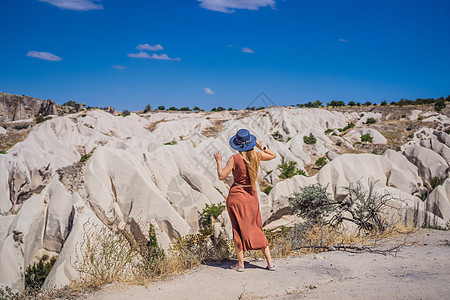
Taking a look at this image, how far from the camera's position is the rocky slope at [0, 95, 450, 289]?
12125 mm

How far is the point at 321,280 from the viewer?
4.02 m

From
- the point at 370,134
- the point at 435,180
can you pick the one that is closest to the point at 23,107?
the point at 370,134

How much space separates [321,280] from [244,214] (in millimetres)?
1299

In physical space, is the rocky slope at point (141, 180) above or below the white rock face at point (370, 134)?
below

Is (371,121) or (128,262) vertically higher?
(371,121)

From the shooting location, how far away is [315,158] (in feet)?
120

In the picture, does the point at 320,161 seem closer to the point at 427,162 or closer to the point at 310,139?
the point at 310,139

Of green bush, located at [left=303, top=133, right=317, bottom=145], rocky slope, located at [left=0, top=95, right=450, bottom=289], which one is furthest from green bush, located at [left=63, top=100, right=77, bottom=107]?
green bush, located at [left=303, top=133, right=317, bottom=145]

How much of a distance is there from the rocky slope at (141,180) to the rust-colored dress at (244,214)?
2154 millimetres

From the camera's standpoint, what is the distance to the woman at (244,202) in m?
4.58

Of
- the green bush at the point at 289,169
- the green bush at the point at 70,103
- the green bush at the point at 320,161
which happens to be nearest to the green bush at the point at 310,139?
the green bush at the point at 320,161

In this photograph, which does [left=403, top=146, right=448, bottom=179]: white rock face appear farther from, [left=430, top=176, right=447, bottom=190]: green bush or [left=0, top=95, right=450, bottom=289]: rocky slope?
[left=430, top=176, right=447, bottom=190]: green bush

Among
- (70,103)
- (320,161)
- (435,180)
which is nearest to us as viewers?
(435,180)

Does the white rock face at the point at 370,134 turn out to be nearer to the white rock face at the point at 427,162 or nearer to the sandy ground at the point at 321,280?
the white rock face at the point at 427,162
